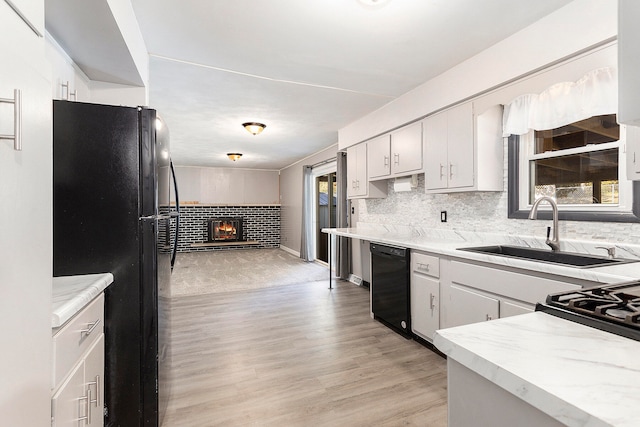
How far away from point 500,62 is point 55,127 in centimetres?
279

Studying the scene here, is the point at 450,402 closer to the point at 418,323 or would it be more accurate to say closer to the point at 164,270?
the point at 164,270

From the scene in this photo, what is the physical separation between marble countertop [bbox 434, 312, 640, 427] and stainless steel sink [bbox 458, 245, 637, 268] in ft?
4.04

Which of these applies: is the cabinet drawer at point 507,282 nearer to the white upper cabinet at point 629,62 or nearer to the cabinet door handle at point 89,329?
the white upper cabinet at point 629,62

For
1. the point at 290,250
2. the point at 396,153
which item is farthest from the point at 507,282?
the point at 290,250

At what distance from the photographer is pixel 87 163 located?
4.84ft

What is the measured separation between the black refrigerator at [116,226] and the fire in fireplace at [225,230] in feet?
24.5

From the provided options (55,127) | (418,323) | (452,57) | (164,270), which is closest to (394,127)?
(452,57)

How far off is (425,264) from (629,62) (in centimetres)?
206

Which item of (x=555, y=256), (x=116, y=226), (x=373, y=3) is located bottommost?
(x=555, y=256)

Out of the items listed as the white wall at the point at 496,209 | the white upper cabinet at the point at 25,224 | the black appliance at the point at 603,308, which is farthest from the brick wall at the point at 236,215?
the black appliance at the point at 603,308

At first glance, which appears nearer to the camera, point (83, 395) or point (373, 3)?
point (83, 395)

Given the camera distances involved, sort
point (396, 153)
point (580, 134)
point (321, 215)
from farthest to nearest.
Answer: point (321, 215) → point (396, 153) → point (580, 134)

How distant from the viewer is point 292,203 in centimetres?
812

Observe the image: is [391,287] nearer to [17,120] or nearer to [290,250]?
[17,120]
